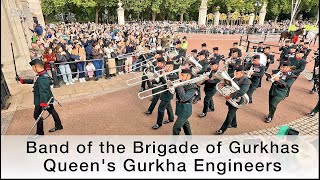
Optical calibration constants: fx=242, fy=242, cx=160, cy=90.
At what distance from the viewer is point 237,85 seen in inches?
243

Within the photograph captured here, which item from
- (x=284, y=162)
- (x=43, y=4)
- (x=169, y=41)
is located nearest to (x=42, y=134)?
(x=284, y=162)

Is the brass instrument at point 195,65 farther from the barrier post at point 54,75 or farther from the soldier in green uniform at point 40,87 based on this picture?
the barrier post at point 54,75

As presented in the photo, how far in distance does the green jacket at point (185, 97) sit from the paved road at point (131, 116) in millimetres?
1445

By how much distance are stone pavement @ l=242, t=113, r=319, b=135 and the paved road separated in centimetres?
20

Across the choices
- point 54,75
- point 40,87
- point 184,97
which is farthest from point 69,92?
point 184,97

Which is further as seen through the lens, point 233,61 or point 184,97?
point 233,61

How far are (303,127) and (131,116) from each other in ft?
17.3

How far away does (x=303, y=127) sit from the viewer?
7.27 m

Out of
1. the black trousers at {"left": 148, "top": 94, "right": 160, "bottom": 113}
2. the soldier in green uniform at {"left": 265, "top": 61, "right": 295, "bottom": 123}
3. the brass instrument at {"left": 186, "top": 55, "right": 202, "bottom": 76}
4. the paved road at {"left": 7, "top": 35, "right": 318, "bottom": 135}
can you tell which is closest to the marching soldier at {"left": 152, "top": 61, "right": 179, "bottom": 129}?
the paved road at {"left": 7, "top": 35, "right": 318, "bottom": 135}

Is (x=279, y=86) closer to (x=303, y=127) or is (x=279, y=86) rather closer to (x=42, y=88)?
(x=303, y=127)

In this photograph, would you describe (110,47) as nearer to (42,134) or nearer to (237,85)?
(42,134)

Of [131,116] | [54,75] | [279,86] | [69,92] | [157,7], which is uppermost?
[157,7]

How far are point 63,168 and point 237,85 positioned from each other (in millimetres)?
4498

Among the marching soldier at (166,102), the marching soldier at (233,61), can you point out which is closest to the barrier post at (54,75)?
the marching soldier at (166,102)
